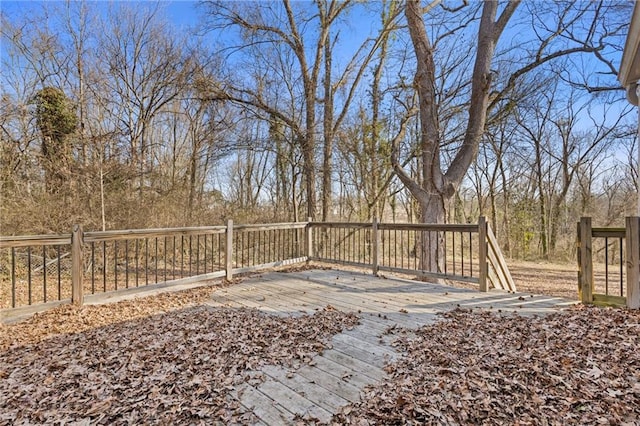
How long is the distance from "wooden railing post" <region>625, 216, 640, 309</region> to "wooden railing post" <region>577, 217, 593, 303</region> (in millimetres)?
334

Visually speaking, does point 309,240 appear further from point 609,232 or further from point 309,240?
point 609,232

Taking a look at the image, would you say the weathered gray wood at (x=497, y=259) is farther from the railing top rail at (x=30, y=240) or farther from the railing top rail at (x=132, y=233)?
the railing top rail at (x=30, y=240)

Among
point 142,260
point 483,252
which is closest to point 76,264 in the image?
point 142,260

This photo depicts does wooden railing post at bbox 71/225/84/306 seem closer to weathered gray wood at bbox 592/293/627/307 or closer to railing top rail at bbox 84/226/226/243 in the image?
railing top rail at bbox 84/226/226/243

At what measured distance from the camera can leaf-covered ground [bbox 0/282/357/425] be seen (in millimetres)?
1941

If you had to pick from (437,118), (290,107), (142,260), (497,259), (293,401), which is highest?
(290,107)

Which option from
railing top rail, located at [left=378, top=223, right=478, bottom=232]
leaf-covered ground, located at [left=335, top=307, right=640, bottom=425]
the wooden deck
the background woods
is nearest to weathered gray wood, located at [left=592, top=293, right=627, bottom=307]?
the wooden deck

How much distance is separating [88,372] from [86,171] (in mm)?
5723

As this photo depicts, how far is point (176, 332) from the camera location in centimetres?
313

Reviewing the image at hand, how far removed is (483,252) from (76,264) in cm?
526

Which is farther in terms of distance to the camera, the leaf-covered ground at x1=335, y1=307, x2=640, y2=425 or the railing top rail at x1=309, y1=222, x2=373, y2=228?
the railing top rail at x1=309, y1=222, x2=373, y2=228

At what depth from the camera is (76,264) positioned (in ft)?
12.5

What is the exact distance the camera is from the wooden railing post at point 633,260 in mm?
3371

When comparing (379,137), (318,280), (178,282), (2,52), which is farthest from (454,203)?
(2,52)
